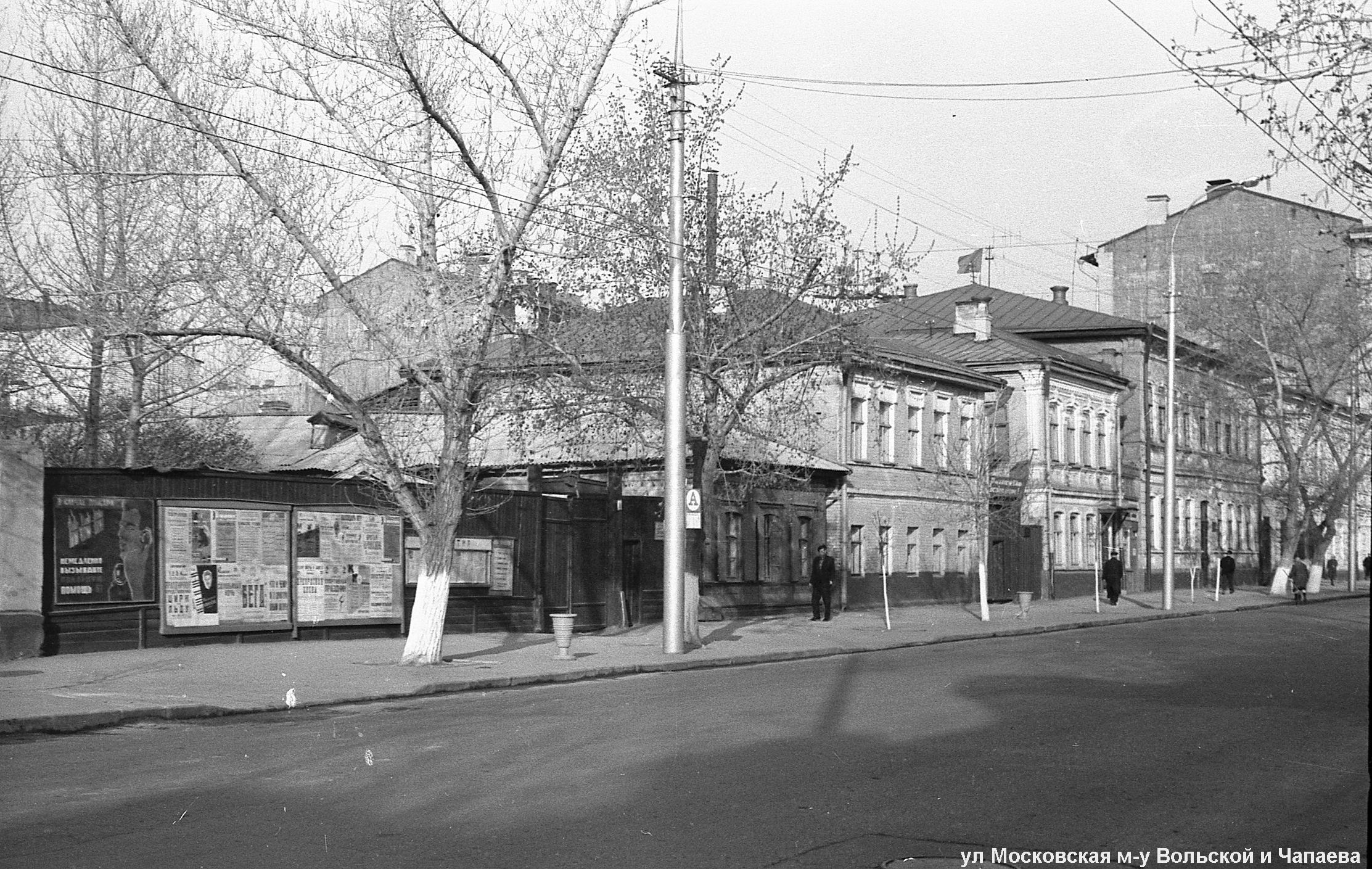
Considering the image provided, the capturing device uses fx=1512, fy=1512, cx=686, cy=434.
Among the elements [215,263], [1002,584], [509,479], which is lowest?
[1002,584]

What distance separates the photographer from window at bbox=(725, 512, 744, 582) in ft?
121

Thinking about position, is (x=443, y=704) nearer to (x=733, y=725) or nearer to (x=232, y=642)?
(x=733, y=725)

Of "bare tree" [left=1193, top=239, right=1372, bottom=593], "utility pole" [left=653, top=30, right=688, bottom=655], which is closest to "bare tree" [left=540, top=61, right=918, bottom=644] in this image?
"utility pole" [left=653, top=30, right=688, bottom=655]

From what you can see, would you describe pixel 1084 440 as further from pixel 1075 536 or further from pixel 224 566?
pixel 224 566

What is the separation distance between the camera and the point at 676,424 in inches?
942

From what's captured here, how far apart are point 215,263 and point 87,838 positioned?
1243cm

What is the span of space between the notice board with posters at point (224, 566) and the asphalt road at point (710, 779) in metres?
6.84

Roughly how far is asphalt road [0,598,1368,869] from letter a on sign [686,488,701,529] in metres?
6.40

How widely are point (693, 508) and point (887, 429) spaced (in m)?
20.5

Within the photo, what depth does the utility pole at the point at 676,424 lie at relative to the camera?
931 inches

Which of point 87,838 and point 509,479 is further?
point 509,479

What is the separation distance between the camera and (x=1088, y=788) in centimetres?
1001

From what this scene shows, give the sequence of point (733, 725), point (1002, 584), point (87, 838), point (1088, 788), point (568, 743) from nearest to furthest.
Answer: point (87, 838)
point (1088, 788)
point (568, 743)
point (733, 725)
point (1002, 584)

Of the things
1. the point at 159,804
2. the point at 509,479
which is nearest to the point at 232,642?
the point at 509,479
